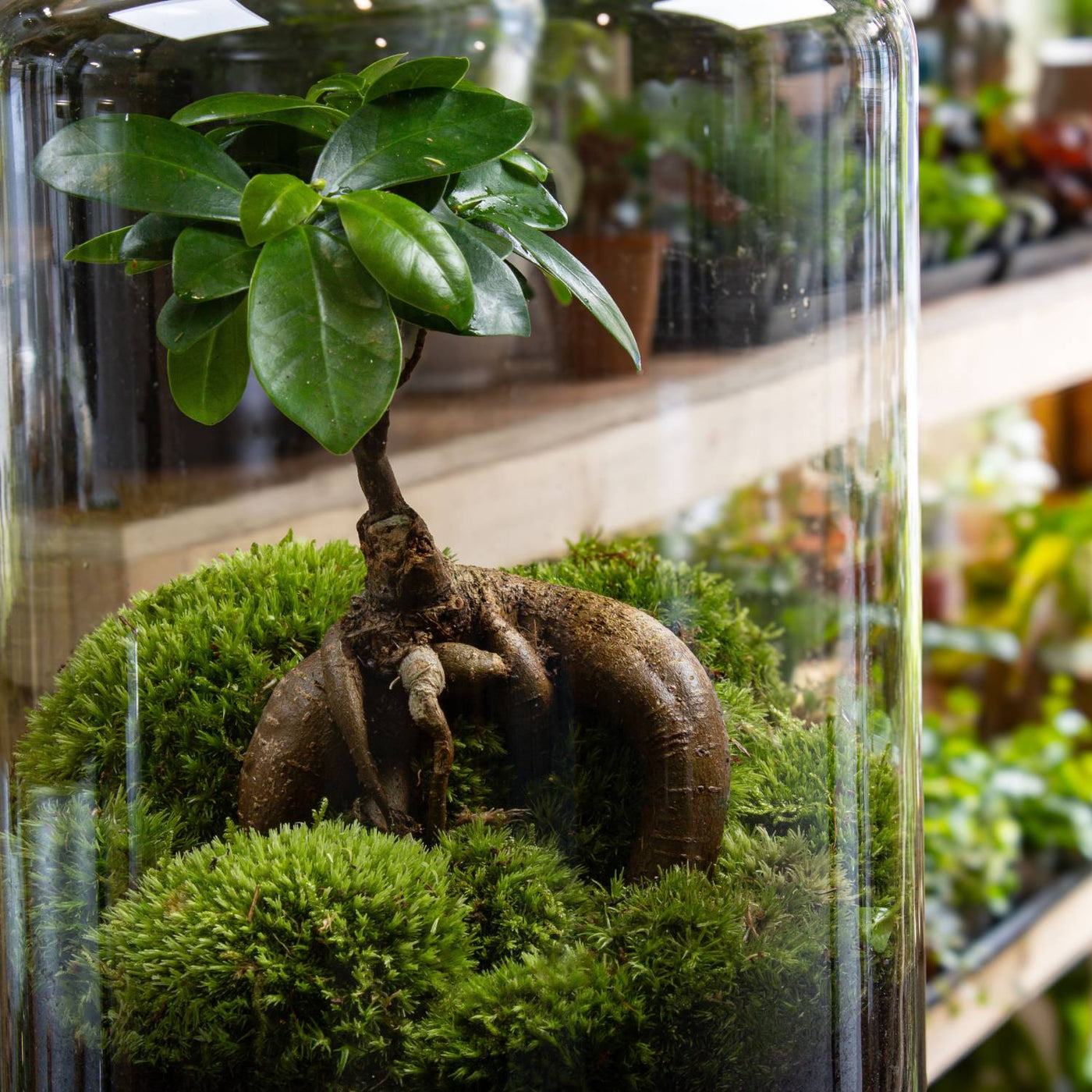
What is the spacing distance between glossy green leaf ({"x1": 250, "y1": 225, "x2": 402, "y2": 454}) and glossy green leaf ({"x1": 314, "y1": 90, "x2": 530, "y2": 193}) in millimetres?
33

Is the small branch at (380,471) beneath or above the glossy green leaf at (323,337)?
beneath

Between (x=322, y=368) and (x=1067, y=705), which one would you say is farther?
(x=1067, y=705)

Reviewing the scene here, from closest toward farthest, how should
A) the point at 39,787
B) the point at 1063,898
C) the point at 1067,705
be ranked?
the point at 39,787 → the point at 1063,898 → the point at 1067,705

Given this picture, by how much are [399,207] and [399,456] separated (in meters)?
0.23

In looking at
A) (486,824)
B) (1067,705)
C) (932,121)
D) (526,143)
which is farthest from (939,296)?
(486,824)

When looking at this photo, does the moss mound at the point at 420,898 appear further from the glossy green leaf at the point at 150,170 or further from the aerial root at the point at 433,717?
the glossy green leaf at the point at 150,170

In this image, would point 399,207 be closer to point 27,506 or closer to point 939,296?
point 27,506

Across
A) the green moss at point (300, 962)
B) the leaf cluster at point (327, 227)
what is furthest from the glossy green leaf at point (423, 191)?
the green moss at point (300, 962)

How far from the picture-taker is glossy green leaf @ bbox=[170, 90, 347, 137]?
0.44 meters

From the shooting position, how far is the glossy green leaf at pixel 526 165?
0.48 m

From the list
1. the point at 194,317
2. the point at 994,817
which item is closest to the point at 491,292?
the point at 194,317

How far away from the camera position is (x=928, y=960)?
1.25 m

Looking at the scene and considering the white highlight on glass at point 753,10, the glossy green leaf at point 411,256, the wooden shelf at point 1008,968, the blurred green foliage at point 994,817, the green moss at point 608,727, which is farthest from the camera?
the blurred green foliage at point 994,817

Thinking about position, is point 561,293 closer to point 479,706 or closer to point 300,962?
point 479,706
